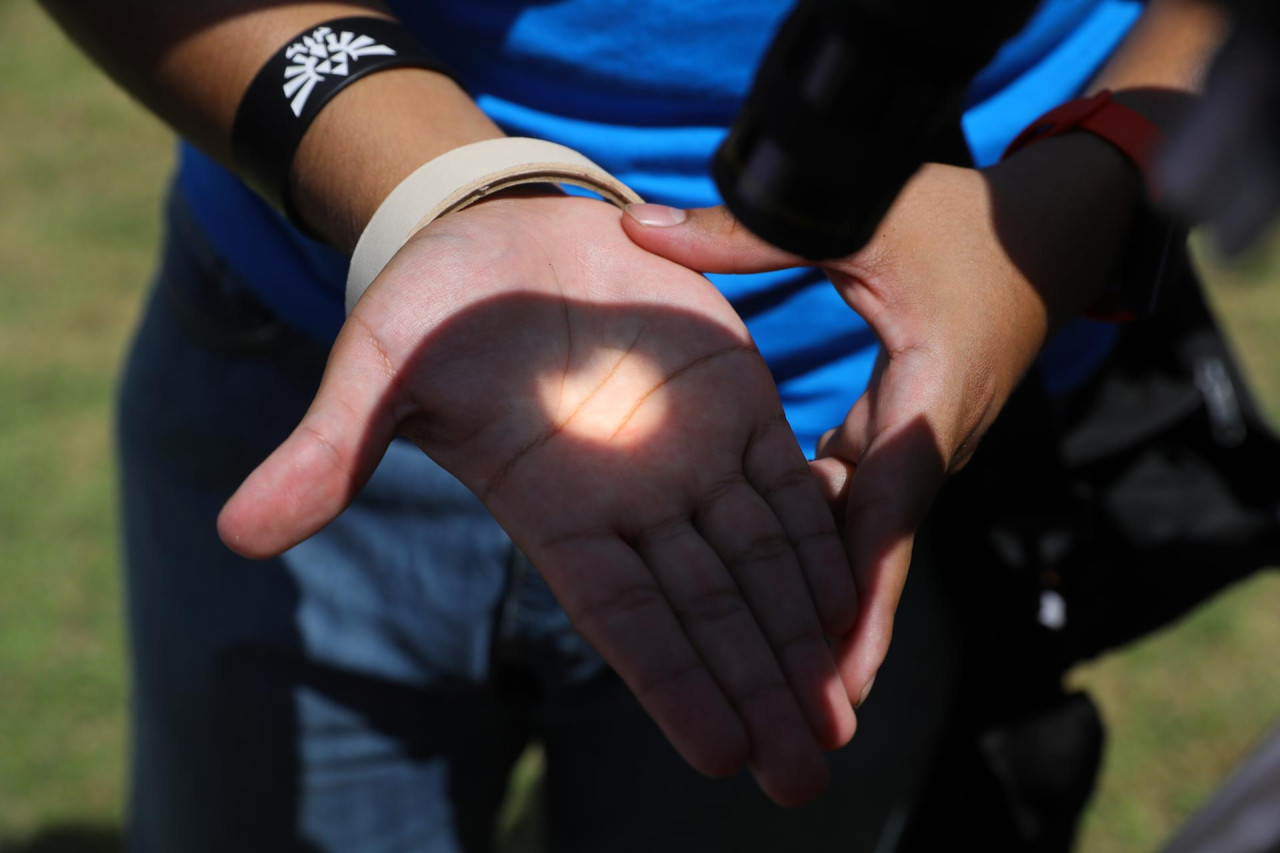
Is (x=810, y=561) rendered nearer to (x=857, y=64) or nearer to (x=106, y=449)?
(x=857, y=64)

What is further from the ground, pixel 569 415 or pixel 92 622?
pixel 569 415

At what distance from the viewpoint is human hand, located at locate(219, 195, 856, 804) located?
3.12 feet

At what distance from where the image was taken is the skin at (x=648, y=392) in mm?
965

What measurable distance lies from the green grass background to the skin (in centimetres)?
177

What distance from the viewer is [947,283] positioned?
1.13 meters

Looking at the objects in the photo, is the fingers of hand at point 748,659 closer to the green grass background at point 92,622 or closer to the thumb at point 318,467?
the thumb at point 318,467

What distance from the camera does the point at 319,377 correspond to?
133 centimetres

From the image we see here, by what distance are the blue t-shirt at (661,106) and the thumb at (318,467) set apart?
346mm

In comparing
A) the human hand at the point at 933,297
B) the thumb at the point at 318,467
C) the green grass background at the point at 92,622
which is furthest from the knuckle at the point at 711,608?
the green grass background at the point at 92,622

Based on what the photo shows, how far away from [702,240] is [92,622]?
243 centimetres

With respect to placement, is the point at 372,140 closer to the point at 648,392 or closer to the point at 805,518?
the point at 648,392

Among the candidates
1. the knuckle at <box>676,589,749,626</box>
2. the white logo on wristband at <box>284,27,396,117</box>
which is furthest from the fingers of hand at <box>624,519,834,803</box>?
the white logo on wristband at <box>284,27,396,117</box>

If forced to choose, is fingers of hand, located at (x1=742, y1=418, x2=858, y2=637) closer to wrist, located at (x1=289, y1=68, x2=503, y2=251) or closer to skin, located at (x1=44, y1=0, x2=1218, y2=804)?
skin, located at (x1=44, y1=0, x2=1218, y2=804)

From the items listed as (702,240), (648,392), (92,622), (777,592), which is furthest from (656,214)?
(92,622)
